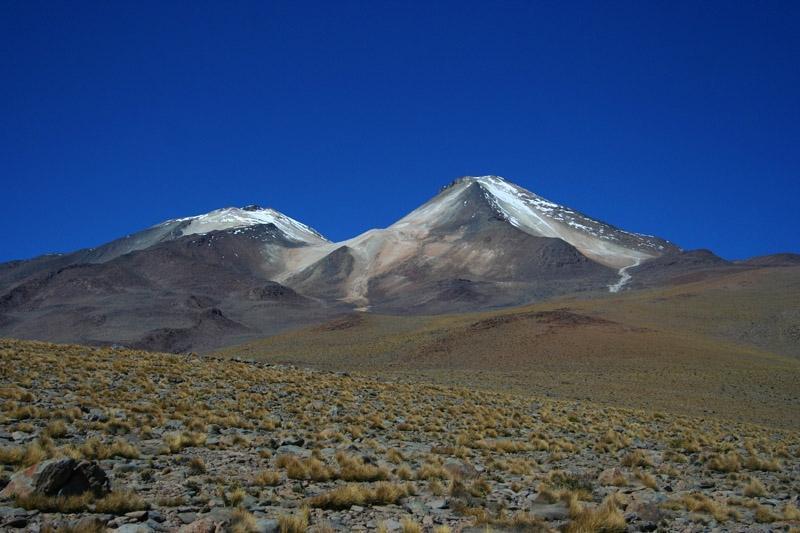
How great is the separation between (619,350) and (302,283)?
131m

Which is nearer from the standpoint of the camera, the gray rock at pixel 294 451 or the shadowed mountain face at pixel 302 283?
the gray rock at pixel 294 451

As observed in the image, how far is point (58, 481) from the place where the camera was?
275 inches

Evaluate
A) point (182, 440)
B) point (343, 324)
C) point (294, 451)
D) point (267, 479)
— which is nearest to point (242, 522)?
point (267, 479)

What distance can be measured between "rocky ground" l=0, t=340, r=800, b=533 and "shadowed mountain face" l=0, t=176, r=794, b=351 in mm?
76163

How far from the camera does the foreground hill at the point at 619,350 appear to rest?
35.5 metres

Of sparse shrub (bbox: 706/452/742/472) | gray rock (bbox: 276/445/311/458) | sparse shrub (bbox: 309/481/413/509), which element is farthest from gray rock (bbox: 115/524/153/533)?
sparse shrub (bbox: 706/452/742/472)

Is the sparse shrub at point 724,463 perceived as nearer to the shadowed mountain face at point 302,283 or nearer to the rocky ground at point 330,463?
the rocky ground at point 330,463

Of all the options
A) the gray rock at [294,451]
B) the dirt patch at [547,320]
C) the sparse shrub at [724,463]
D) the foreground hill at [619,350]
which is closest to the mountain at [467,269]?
the foreground hill at [619,350]

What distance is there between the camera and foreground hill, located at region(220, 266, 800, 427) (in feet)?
117

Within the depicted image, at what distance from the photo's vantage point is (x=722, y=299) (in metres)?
85.1

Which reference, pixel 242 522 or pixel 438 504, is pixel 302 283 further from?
pixel 242 522

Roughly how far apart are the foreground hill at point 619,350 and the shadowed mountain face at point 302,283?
32.2 m

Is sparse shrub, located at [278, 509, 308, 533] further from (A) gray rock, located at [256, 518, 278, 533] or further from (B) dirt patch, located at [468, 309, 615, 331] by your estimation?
(B) dirt patch, located at [468, 309, 615, 331]

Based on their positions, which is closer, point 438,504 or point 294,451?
point 438,504
